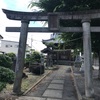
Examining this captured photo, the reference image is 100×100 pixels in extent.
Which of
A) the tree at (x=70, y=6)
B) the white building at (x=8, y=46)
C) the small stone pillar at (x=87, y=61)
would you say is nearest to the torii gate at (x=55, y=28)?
the small stone pillar at (x=87, y=61)

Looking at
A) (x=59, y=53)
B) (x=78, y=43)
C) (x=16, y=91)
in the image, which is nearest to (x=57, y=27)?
(x=16, y=91)

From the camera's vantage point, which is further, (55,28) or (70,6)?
(70,6)

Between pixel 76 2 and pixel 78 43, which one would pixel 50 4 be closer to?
pixel 76 2

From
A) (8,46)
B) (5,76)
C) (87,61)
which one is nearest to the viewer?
(5,76)

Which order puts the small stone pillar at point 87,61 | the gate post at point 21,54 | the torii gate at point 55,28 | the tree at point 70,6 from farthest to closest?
the tree at point 70,6 < the gate post at point 21,54 < the torii gate at point 55,28 < the small stone pillar at point 87,61

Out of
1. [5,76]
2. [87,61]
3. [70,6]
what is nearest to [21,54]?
[5,76]

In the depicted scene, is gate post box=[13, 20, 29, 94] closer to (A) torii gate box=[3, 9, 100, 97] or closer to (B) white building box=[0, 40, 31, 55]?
(A) torii gate box=[3, 9, 100, 97]

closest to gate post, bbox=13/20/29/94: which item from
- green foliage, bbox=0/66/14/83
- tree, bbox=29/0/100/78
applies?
green foliage, bbox=0/66/14/83

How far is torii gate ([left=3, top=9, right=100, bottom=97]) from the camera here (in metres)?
9.59

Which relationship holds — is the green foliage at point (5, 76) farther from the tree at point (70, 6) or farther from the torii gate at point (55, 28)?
the tree at point (70, 6)

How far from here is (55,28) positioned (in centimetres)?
994

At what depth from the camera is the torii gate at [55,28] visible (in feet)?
31.5

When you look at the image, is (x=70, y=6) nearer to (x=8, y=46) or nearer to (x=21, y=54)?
(x=21, y=54)

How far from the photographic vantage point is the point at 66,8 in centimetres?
1238
